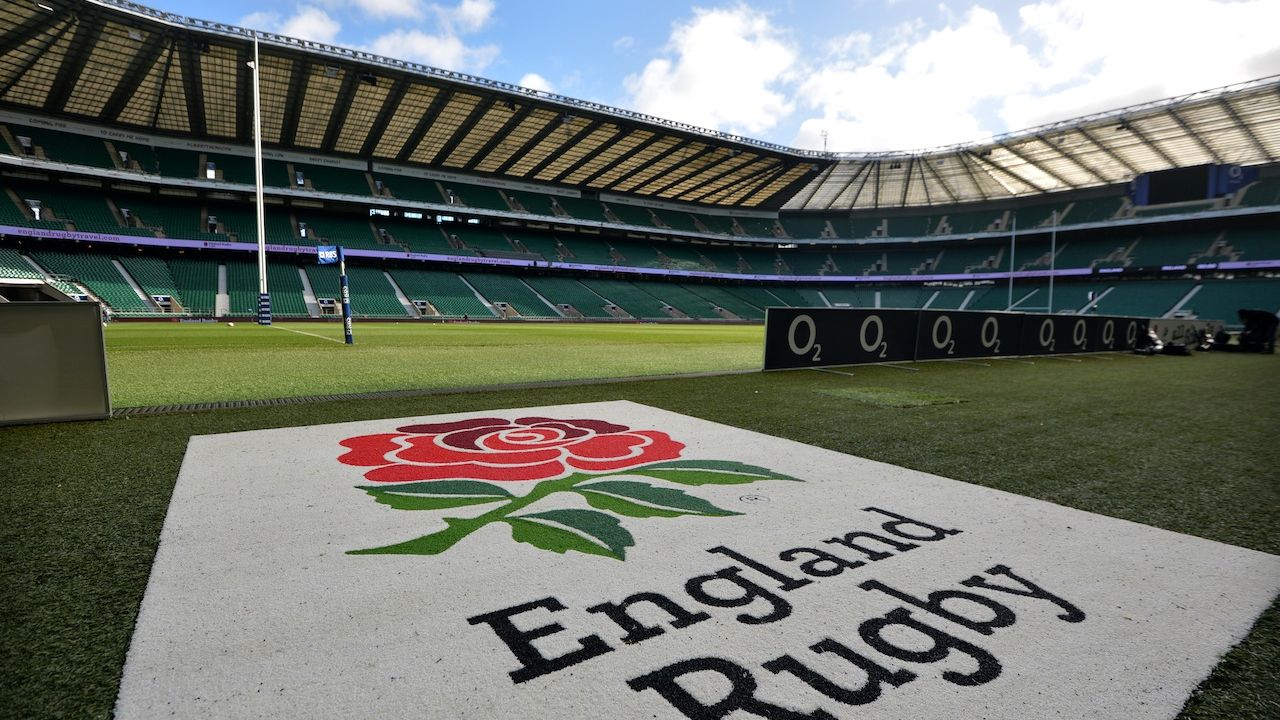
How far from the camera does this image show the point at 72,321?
457 cm

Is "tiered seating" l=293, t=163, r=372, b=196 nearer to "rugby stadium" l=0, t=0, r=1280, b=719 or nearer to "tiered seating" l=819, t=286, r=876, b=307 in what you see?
"rugby stadium" l=0, t=0, r=1280, b=719

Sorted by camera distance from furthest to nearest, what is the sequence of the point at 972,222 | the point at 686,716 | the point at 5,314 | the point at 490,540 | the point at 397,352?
1. the point at 972,222
2. the point at 397,352
3. the point at 5,314
4. the point at 490,540
5. the point at 686,716

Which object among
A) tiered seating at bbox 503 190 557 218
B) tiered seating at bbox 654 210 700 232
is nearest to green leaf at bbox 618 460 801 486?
tiered seating at bbox 503 190 557 218

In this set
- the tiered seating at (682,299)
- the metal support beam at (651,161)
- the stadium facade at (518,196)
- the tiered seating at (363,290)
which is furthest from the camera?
the tiered seating at (682,299)

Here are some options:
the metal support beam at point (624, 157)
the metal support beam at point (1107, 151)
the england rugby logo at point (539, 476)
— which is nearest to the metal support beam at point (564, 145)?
the metal support beam at point (624, 157)

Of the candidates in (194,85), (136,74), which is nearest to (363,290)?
(194,85)

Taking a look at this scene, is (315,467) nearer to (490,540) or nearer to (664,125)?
(490,540)

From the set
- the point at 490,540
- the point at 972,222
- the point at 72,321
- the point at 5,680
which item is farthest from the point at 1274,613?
the point at 972,222

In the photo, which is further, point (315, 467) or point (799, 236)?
point (799, 236)

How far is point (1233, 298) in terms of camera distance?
38.7 m

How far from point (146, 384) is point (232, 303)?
103 feet

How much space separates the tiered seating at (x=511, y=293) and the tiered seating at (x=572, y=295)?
1.30m

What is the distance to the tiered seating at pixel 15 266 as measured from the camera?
28344mm

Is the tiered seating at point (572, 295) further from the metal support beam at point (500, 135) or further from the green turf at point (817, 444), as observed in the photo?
the green turf at point (817, 444)
